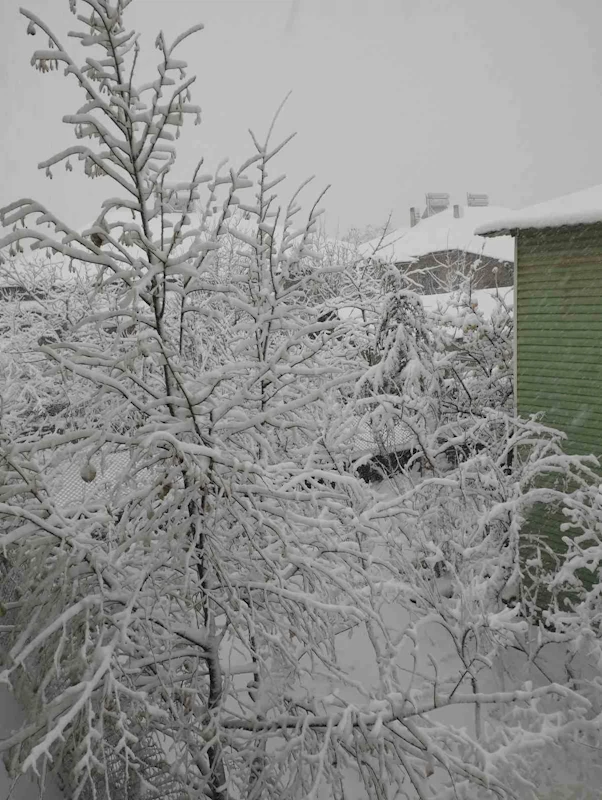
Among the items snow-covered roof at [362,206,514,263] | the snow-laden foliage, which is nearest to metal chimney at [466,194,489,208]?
snow-covered roof at [362,206,514,263]

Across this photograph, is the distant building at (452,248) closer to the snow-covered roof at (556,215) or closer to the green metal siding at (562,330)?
the green metal siding at (562,330)

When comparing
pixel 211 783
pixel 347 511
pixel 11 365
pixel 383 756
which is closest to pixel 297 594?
pixel 347 511

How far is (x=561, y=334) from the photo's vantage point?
834 centimetres

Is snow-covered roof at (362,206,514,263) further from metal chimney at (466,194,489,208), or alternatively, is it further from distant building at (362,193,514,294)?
metal chimney at (466,194,489,208)

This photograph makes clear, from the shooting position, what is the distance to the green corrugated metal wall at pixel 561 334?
312 inches

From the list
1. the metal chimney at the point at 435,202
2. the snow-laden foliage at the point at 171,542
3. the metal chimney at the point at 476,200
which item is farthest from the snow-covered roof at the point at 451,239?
the snow-laden foliage at the point at 171,542

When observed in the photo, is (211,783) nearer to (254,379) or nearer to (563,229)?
(254,379)

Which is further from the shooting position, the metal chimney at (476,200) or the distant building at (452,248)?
the metal chimney at (476,200)

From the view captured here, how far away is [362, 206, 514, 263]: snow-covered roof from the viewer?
2934 centimetres

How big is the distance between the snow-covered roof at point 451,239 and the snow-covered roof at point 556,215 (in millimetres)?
19156

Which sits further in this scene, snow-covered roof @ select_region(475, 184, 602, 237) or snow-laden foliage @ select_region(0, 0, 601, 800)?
snow-covered roof @ select_region(475, 184, 602, 237)

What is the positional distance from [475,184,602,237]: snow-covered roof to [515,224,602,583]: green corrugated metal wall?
0.90 ft

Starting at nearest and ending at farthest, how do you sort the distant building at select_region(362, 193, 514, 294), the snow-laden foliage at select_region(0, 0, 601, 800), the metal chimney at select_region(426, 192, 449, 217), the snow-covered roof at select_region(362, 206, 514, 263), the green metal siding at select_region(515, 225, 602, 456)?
the snow-laden foliage at select_region(0, 0, 601, 800), the green metal siding at select_region(515, 225, 602, 456), the distant building at select_region(362, 193, 514, 294), the snow-covered roof at select_region(362, 206, 514, 263), the metal chimney at select_region(426, 192, 449, 217)

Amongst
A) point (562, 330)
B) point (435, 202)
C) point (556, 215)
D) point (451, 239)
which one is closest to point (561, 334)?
point (562, 330)
